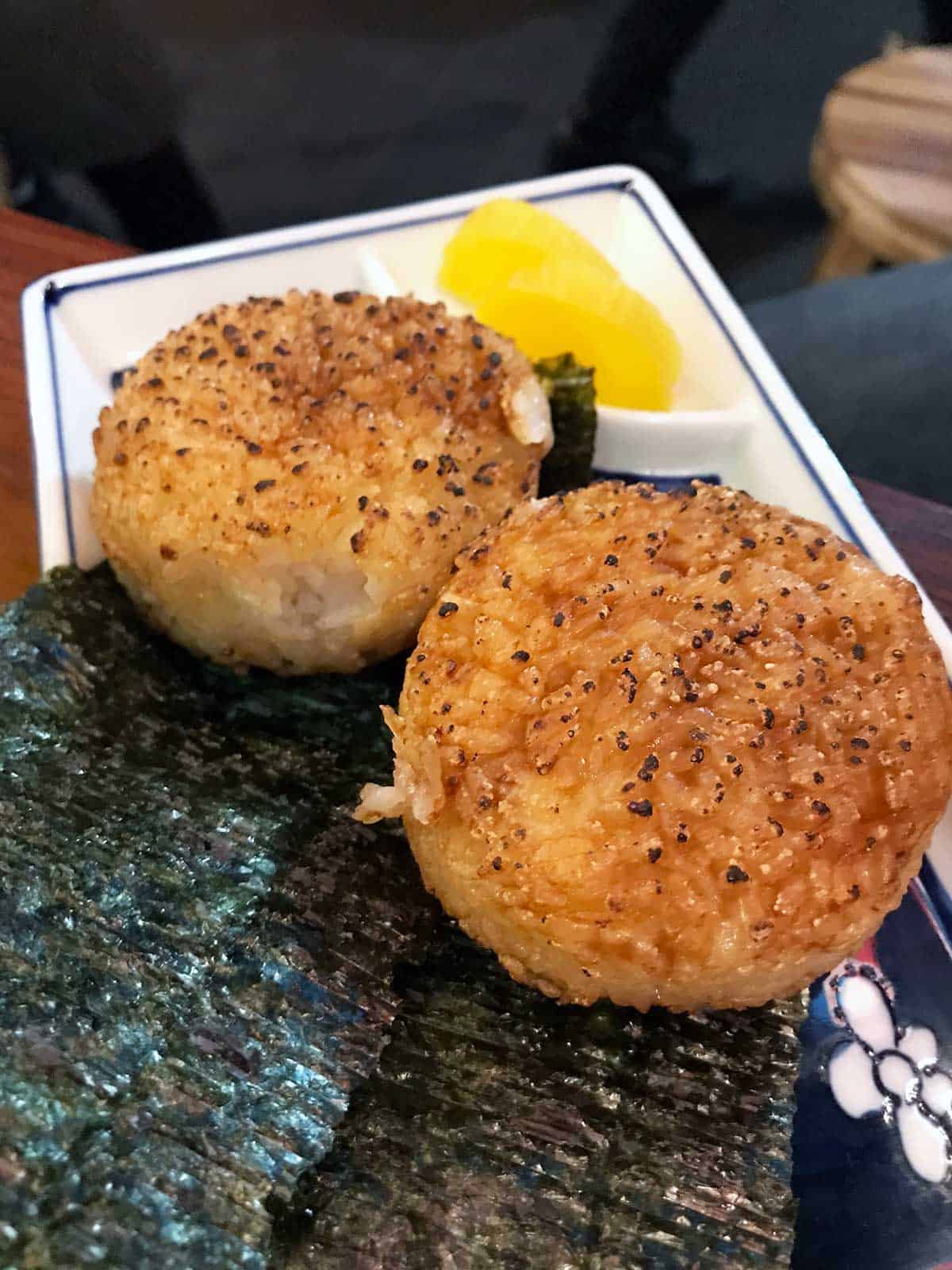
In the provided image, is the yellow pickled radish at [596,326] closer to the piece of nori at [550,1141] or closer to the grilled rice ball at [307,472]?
the grilled rice ball at [307,472]

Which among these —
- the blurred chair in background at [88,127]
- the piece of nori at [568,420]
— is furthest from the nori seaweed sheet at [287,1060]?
the blurred chair in background at [88,127]

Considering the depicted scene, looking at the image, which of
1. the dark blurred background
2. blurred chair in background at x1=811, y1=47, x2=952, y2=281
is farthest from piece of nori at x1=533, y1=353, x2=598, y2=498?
the dark blurred background

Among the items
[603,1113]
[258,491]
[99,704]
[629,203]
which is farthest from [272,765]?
[629,203]

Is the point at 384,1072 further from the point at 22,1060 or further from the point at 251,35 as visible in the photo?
the point at 251,35

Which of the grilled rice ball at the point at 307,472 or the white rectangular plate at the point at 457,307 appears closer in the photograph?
the grilled rice ball at the point at 307,472

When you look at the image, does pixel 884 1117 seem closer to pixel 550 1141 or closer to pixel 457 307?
pixel 550 1141
